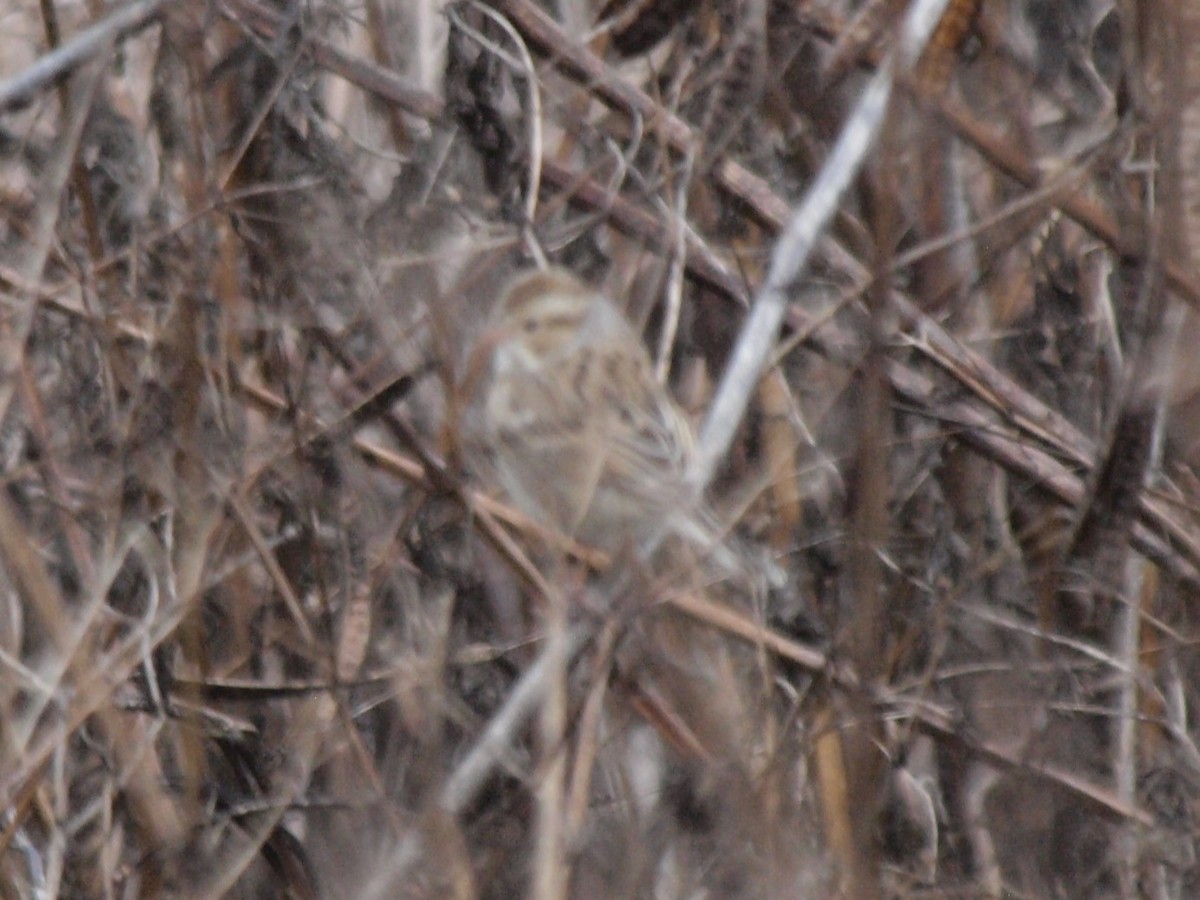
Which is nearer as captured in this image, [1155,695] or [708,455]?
[708,455]

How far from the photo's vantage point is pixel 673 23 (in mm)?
3330

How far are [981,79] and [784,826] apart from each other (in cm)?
237

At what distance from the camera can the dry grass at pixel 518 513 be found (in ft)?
8.43

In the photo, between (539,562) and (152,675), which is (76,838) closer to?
(152,675)

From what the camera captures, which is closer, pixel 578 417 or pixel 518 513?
pixel 518 513

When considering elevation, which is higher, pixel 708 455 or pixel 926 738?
pixel 708 455

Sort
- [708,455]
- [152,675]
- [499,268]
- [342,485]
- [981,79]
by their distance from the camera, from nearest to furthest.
→ [708,455], [152,675], [342,485], [499,268], [981,79]

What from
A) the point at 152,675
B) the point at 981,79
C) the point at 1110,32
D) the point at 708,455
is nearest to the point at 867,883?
the point at 708,455

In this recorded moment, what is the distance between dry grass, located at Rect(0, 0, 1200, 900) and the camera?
257cm

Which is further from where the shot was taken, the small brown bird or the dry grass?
the small brown bird

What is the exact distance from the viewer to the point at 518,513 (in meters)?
3.15

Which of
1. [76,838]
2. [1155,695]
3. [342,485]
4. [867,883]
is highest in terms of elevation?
[867,883]

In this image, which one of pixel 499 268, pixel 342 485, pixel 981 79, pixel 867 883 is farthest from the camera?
pixel 981 79

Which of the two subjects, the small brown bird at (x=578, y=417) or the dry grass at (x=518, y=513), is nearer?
the dry grass at (x=518, y=513)
